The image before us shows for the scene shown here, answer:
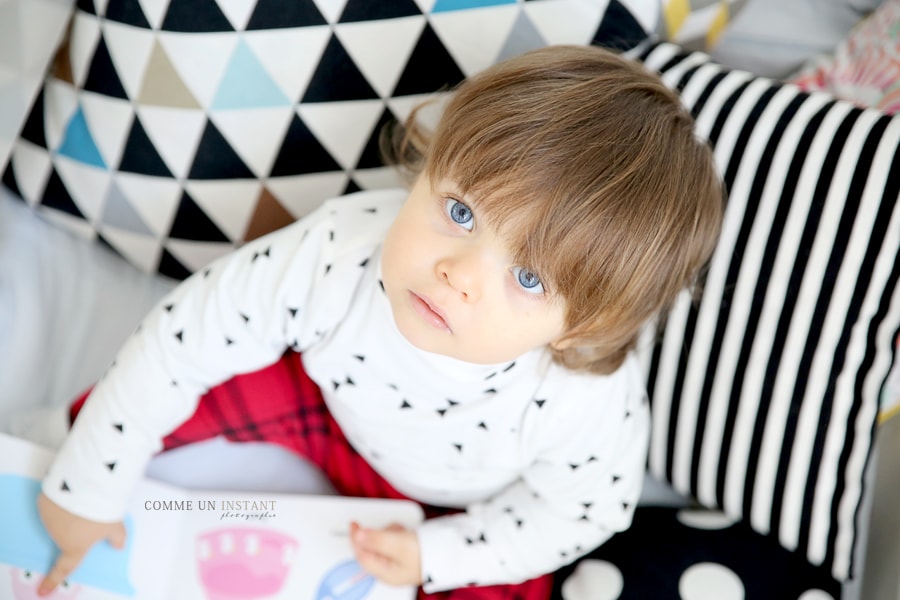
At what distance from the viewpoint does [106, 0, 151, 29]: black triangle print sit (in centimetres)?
75

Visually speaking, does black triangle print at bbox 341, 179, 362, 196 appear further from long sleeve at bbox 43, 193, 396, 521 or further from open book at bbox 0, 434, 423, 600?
open book at bbox 0, 434, 423, 600

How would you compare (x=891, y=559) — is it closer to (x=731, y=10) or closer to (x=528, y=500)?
(x=528, y=500)

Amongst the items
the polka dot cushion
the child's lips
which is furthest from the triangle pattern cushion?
the polka dot cushion

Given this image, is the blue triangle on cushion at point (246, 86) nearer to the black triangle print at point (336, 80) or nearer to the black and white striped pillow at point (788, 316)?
the black triangle print at point (336, 80)

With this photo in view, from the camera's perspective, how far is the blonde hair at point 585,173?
21.8 inches

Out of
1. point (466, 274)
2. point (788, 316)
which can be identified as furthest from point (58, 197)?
Answer: point (788, 316)

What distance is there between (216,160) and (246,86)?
80mm

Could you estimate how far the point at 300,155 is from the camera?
0.80 meters

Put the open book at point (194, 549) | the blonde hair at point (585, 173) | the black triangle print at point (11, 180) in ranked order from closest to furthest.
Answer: the blonde hair at point (585, 173), the open book at point (194, 549), the black triangle print at point (11, 180)

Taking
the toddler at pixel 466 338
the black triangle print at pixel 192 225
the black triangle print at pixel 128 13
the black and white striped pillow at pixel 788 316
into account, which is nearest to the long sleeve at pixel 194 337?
the toddler at pixel 466 338

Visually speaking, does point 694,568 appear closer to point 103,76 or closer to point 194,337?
point 194,337

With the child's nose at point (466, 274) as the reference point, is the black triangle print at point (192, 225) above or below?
below

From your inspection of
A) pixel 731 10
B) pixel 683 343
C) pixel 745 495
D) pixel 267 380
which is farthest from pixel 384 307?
pixel 731 10

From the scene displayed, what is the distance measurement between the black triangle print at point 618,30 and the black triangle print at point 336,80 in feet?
0.73
